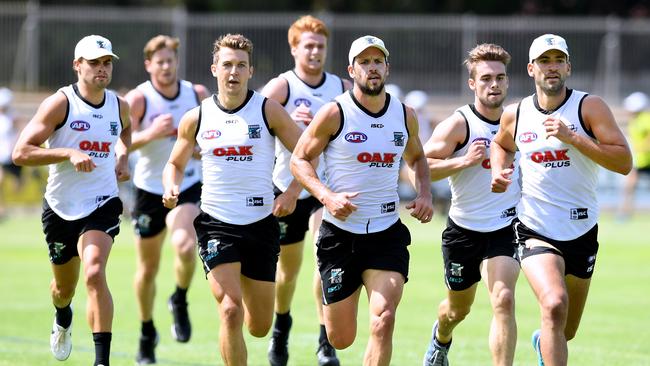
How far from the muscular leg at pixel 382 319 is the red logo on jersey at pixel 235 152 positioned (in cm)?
146

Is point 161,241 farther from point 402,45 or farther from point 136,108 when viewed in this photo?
point 402,45

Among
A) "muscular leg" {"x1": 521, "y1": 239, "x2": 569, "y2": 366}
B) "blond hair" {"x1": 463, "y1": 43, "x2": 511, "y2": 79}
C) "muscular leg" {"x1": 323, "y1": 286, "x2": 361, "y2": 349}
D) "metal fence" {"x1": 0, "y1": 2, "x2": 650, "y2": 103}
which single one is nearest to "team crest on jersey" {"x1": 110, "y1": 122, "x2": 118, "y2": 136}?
"muscular leg" {"x1": 323, "y1": 286, "x2": 361, "y2": 349}

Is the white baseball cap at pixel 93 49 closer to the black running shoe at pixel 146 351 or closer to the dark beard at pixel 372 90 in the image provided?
the dark beard at pixel 372 90

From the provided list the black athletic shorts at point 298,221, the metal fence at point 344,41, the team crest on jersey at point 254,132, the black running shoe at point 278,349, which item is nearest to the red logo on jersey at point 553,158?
the team crest on jersey at point 254,132

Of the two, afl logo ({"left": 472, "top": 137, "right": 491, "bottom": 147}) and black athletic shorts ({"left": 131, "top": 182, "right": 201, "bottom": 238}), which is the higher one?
afl logo ({"left": 472, "top": 137, "right": 491, "bottom": 147})

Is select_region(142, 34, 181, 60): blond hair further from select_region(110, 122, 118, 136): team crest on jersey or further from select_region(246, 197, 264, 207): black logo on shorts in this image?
select_region(246, 197, 264, 207): black logo on shorts

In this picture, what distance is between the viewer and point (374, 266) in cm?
861

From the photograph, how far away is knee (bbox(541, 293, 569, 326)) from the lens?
7.98 m

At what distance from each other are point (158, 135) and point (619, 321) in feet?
18.6

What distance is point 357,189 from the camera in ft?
28.6

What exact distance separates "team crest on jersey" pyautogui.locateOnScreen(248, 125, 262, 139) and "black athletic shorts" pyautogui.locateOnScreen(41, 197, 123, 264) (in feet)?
4.88

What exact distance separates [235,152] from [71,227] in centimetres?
163

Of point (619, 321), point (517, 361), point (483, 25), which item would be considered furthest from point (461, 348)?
point (483, 25)

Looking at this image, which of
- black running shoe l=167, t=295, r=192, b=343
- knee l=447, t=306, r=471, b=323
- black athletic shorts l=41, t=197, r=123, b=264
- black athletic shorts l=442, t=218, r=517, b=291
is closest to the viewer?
black athletic shorts l=442, t=218, r=517, b=291
